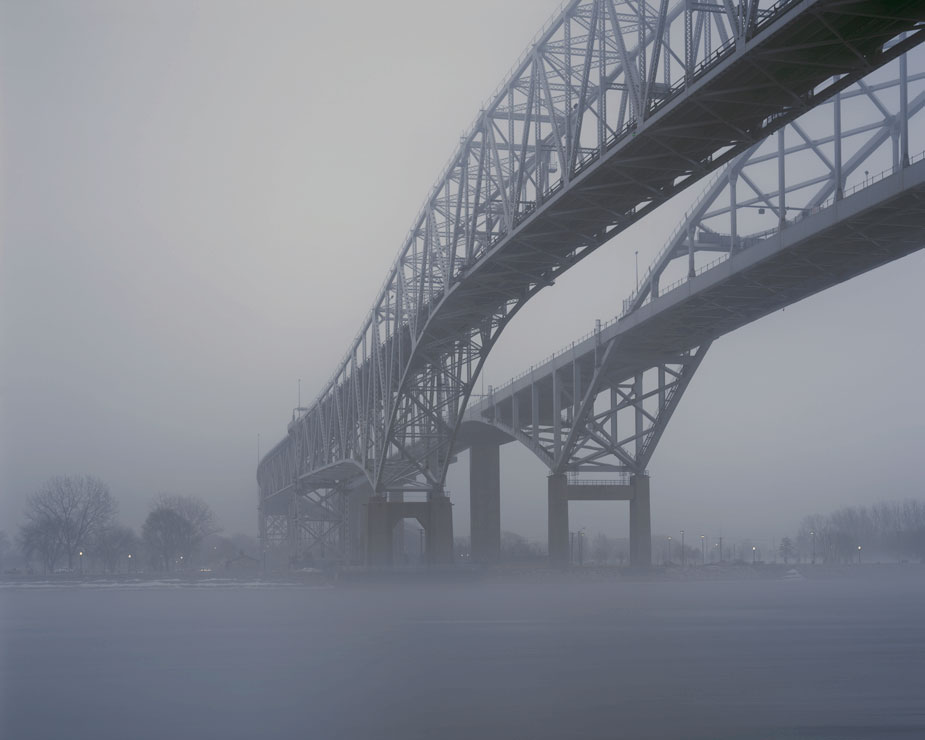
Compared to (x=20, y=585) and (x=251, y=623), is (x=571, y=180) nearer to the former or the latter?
(x=251, y=623)

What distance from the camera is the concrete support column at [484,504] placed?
96.3 m

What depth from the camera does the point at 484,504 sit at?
318ft

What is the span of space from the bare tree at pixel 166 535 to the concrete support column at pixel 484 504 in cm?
5388

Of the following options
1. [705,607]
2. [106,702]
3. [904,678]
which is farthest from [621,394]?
[106,702]

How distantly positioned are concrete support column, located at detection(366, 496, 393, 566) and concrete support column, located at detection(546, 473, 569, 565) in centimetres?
1114

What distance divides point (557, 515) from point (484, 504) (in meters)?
24.0

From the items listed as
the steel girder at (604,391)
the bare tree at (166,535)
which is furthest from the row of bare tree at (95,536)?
the steel girder at (604,391)

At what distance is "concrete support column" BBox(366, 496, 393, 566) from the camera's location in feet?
257

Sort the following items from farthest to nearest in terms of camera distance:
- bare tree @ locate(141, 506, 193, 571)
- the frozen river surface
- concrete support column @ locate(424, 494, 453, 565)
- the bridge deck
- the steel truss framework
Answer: bare tree @ locate(141, 506, 193, 571) < the steel truss framework < concrete support column @ locate(424, 494, 453, 565) < the bridge deck < the frozen river surface

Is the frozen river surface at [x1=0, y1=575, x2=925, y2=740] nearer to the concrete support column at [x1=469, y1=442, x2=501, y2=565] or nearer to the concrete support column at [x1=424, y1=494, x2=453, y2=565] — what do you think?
the concrete support column at [x1=424, y1=494, x2=453, y2=565]

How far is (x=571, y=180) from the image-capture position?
3631cm

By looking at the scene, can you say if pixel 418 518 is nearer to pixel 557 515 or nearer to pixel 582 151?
pixel 557 515

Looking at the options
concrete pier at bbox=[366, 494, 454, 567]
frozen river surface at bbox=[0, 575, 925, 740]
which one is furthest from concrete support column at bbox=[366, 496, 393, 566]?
frozen river surface at bbox=[0, 575, 925, 740]

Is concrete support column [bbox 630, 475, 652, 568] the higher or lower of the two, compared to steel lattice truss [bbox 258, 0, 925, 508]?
lower
